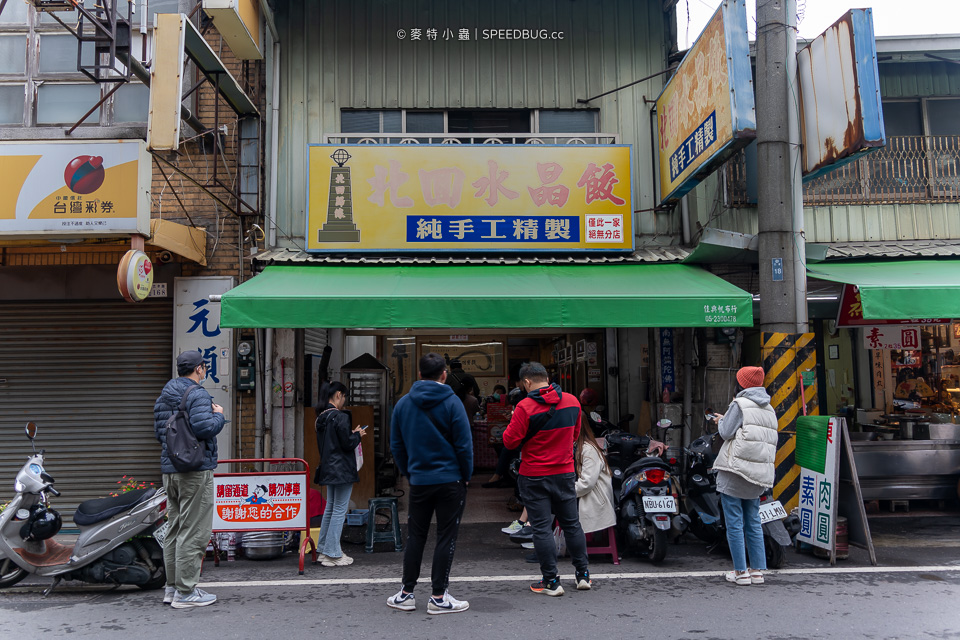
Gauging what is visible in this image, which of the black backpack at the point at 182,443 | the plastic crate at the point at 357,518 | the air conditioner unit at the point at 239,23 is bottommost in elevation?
the plastic crate at the point at 357,518

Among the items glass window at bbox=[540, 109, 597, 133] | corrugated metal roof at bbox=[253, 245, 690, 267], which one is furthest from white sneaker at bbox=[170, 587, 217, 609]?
glass window at bbox=[540, 109, 597, 133]

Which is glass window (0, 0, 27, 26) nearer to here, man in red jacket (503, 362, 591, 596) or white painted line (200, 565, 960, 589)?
white painted line (200, 565, 960, 589)

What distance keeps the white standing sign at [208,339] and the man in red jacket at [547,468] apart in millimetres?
4606

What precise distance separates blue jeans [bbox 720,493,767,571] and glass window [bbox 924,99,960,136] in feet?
24.0

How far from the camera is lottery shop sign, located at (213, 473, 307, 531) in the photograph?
6.34 m

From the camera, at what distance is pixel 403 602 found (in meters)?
4.92

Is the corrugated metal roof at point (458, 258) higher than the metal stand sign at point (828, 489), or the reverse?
the corrugated metal roof at point (458, 258)

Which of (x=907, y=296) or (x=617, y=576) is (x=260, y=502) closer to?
(x=617, y=576)

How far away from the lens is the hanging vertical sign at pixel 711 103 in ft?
21.6

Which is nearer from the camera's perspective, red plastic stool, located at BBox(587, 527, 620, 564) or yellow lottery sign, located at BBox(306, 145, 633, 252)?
red plastic stool, located at BBox(587, 527, 620, 564)

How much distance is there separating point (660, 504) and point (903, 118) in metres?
7.34

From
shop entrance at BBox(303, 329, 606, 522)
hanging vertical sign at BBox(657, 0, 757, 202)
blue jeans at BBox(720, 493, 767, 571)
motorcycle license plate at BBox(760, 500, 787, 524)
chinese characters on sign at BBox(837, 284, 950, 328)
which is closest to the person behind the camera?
blue jeans at BBox(720, 493, 767, 571)

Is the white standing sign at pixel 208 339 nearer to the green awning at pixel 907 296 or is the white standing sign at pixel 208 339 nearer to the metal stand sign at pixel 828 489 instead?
the metal stand sign at pixel 828 489

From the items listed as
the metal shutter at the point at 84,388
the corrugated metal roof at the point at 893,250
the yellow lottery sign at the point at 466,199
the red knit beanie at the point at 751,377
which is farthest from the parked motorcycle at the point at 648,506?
the metal shutter at the point at 84,388
